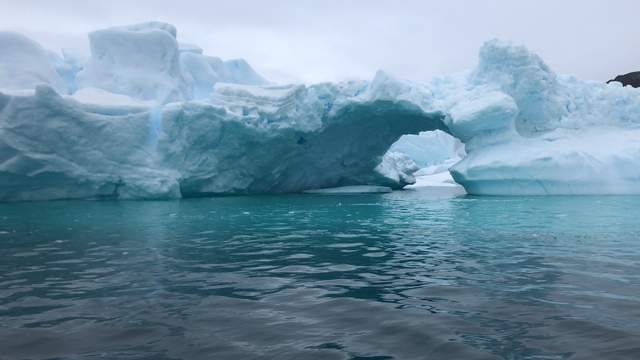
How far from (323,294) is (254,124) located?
20.1 m

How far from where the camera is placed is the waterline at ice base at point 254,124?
920 inches

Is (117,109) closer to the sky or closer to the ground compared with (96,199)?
closer to the sky

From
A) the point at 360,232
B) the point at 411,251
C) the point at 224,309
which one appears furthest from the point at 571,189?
the point at 224,309

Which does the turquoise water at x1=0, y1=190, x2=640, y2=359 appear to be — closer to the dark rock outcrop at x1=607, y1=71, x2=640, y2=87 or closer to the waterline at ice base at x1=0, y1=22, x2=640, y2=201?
the waterline at ice base at x1=0, y1=22, x2=640, y2=201

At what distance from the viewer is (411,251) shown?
28.9ft

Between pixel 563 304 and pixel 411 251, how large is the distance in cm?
364

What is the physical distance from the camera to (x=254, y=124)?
998 inches

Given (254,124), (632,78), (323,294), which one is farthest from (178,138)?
(632,78)

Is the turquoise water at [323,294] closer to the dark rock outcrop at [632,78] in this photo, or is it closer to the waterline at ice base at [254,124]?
the waterline at ice base at [254,124]

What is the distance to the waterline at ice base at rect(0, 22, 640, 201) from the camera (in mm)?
23359

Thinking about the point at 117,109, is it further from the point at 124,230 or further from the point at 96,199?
the point at 124,230

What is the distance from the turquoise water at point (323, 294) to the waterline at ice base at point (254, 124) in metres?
12.5

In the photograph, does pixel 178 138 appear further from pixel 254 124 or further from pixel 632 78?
pixel 632 78


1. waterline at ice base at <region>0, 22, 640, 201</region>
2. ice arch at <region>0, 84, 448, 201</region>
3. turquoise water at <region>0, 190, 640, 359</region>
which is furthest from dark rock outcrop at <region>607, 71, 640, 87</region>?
turquoise water at <region>0, 190, 640, 359</region>
